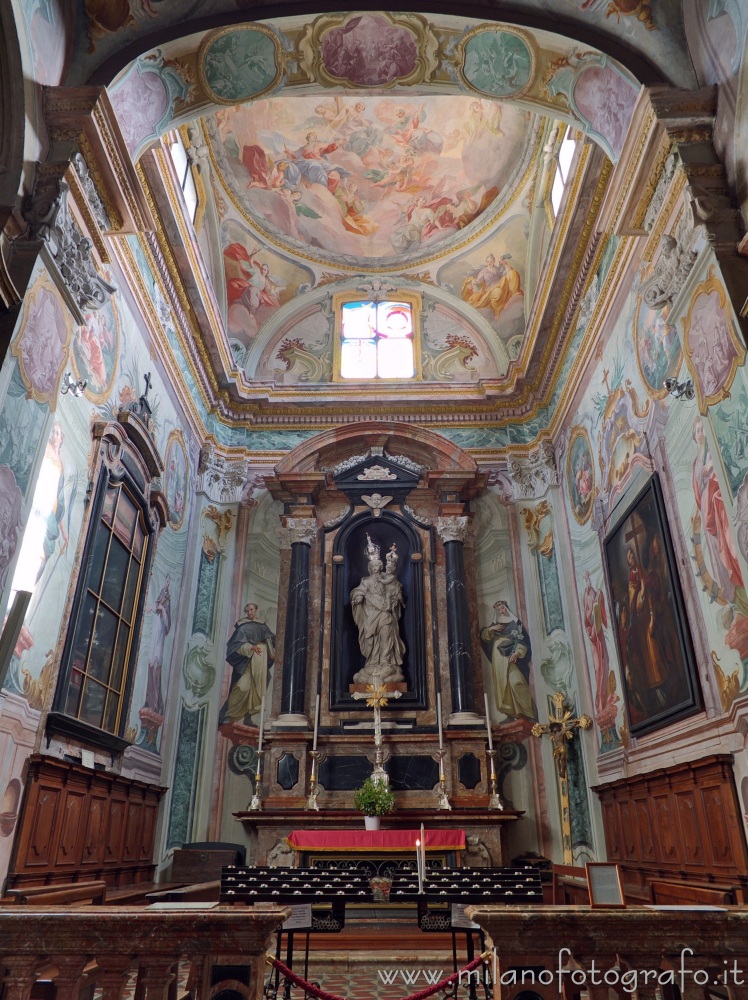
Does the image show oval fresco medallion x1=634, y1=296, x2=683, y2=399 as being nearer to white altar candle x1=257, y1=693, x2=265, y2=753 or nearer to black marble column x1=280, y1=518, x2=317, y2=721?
black marble column x1=280, y1=518, x2=317, y2=721

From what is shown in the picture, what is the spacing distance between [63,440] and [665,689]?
6736 millimetres

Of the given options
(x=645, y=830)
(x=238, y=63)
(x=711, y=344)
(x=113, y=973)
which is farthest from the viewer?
(x=645, y=830)

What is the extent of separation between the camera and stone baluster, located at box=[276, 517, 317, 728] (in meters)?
11.2

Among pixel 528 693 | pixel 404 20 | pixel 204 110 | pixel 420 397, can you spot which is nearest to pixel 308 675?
pixel 528 693

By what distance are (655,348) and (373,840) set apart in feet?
21.9

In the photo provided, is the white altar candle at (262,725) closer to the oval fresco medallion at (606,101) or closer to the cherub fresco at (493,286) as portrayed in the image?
the oval fresco medallion at (606,101)

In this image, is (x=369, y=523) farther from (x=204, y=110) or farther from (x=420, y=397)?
(x=204, y=110)

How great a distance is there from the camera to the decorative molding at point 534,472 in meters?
12.7

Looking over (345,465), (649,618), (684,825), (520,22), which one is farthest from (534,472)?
(520,22)

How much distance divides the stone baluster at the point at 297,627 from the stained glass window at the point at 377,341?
12.2 ft

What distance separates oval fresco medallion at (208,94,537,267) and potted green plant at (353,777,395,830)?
1030cm

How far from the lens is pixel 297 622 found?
463 inches

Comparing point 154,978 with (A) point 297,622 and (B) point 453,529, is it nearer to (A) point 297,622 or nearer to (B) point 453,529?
(A) point 297,622

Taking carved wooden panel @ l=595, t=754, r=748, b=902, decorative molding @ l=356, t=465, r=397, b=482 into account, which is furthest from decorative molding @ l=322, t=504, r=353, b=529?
carved wooden panel @ l=595, t=754, r=748, b=902
